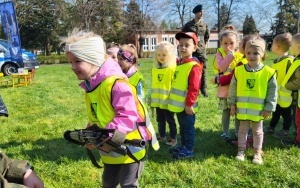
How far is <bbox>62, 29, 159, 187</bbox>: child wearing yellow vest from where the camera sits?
206cm

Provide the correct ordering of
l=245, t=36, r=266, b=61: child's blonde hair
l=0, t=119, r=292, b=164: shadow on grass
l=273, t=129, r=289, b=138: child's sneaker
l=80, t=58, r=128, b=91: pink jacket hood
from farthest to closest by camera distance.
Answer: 1. l=273, t=129, r=289, b=138: child's sneaker
2. l=0, t=119, r=292, b=164: shadow on grass
3. l=245, t=36, r=266, b=61: child's blonde hair
4. l=80, t=58, r=128, b=91: pink jacket hood

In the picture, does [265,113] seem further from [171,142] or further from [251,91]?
[171,142]

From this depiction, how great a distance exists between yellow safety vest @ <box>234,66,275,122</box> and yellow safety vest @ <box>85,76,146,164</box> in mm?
1897

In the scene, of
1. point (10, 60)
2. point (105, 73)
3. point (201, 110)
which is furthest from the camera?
point (10, 60)

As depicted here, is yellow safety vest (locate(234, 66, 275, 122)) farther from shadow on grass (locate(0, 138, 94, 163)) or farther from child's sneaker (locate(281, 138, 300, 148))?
shadow on grass (locate(0, 138, 94, 163))

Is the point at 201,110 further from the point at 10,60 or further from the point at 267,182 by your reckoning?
the point at 10,60

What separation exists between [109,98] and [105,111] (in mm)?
120

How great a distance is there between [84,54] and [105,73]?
0.64 ft

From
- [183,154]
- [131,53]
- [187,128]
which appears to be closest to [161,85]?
[131,53]

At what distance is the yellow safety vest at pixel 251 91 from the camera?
3684mm

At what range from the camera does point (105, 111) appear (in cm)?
218

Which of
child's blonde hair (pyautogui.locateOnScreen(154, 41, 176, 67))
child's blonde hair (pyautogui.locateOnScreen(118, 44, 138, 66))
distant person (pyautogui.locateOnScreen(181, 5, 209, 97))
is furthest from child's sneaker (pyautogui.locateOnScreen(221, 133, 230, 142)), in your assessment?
distant person (pyautogui.locateOnScreen(181, 5, 209, 97))

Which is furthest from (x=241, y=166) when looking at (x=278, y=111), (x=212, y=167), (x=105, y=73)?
(x=105, y=73)

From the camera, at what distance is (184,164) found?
151 inches
